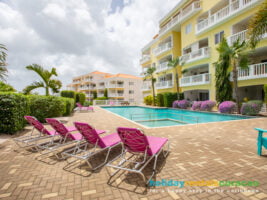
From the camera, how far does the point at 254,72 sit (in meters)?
12.7

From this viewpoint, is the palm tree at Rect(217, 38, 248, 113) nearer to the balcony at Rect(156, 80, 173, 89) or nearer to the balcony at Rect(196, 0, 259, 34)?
the balcony at Rect(196, 0, 259, 34)

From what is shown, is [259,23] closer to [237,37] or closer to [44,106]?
[237,37]

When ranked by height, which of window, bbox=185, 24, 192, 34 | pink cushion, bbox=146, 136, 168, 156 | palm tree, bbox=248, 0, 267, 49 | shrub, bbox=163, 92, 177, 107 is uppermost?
window, bbox=185, 24, 192, 34

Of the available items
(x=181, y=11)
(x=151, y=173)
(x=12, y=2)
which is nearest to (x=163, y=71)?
(x=181, y=11)

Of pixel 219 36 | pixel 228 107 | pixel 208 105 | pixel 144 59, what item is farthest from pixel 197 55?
pixel 144 59

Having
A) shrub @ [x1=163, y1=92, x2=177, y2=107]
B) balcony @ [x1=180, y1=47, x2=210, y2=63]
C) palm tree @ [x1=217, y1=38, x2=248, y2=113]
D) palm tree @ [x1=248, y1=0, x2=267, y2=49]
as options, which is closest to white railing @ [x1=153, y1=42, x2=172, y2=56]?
balcony @ [x1=180, y1=47, x2=210, y2=63]

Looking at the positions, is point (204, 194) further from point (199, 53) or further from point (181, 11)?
point (181, 11)

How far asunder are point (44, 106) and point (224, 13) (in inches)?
806

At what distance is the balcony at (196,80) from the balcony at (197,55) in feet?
7.95

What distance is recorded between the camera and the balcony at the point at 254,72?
39.7ft

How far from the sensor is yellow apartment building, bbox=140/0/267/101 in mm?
13344

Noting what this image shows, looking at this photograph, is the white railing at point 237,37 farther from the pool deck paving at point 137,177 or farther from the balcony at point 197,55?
the pool deck paving at point 137,177

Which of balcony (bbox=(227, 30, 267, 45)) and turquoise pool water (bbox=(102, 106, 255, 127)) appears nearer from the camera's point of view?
turquoise pool water (bbox=(102, 106, 255, 127))

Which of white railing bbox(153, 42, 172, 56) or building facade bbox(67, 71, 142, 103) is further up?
white railing bbox(153, 42, 172, 56)
